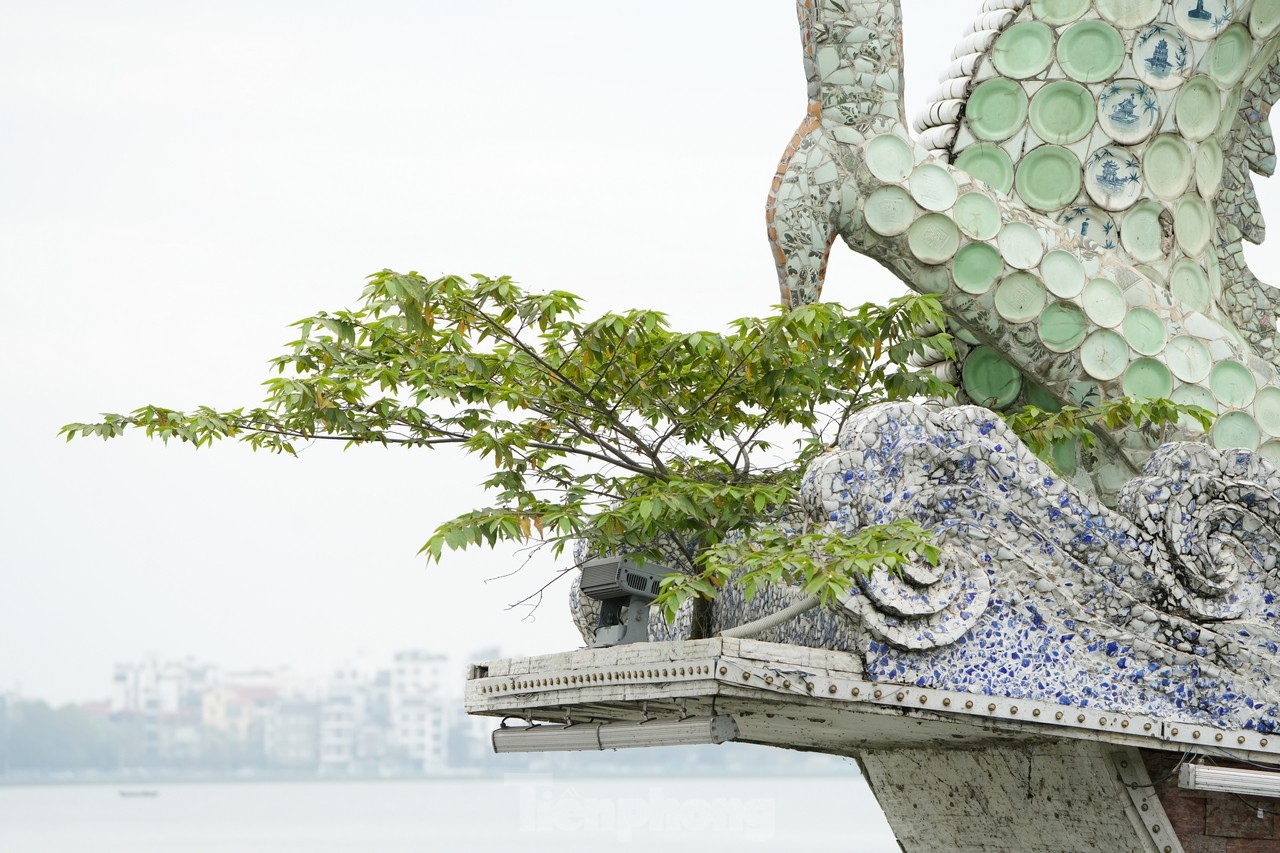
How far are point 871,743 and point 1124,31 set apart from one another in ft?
15.0

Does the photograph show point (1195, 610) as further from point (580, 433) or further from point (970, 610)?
point (580, 433)

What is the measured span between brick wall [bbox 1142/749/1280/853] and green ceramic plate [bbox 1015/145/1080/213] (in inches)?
140

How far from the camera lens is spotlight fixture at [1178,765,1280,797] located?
9195 millimetres

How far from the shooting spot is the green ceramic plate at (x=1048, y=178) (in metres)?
11.3

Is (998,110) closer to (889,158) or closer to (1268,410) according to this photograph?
(889,158)

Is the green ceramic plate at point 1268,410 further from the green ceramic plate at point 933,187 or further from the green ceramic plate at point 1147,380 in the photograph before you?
the green ceramic plate at point 933,187

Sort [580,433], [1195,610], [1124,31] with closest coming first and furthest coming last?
[1195,610] < [580,433] < [1124,31]

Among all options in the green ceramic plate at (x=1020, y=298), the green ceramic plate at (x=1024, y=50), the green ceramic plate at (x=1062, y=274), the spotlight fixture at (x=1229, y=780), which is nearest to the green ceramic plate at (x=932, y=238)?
the green ceramic plate at (x=1020, y=298)

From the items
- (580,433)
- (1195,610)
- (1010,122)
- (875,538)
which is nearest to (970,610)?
(875,538)

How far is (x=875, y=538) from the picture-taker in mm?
8453

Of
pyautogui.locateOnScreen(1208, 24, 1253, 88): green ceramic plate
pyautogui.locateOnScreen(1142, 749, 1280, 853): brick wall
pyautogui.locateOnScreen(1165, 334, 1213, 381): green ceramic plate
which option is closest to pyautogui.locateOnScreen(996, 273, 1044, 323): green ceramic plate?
pyautogui.locateOnScreen(1165, 334, 1213, 381): green ceramic plate

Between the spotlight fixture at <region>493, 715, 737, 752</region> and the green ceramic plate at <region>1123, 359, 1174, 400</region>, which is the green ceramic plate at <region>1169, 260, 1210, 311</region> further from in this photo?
the spotlight fixture at <region>493, 715, 737, 752</region>

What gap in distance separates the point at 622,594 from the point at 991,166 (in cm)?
379

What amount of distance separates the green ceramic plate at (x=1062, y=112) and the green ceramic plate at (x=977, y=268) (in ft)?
3.80
